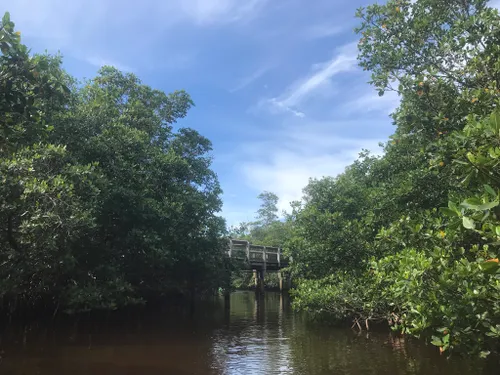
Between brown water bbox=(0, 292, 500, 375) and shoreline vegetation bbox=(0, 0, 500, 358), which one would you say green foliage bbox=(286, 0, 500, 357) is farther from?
brown water bbox=(0, 292, 500, 375)

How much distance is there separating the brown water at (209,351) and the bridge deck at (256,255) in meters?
10.1

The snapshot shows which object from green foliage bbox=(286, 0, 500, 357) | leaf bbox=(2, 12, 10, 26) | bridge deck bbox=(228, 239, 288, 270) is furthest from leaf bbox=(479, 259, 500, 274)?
bridge deck bbox=(228, 239, 288, 270)

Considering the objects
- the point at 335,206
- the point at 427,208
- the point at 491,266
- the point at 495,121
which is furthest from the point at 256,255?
the point at 491,266

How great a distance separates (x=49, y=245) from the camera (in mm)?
9625

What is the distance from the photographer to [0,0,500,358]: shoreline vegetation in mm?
4395

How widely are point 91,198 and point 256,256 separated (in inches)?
699

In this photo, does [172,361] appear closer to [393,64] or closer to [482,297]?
[482,297]

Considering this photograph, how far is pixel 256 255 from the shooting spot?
1118 inches

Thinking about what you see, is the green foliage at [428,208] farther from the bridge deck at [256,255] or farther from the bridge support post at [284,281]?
the bridge support post at [284,281]

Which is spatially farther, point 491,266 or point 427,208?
point 427,208

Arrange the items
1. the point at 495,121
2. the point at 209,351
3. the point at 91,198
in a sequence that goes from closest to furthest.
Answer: the point at 495,121 < the point at 209,351 < the point at 91,198

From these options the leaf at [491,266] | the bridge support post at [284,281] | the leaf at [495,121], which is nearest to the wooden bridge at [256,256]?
the bridge support post at [284,281]

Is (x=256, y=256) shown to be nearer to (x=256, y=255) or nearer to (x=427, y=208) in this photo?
(x=256, y=255)

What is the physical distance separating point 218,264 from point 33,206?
1279 centimetres
